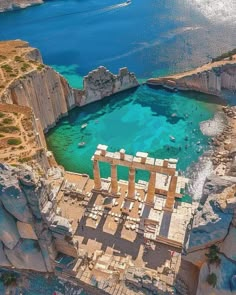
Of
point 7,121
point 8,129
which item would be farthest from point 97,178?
point 7,121

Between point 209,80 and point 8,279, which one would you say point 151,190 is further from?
point 209,80

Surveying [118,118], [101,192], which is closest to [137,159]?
[101,192]

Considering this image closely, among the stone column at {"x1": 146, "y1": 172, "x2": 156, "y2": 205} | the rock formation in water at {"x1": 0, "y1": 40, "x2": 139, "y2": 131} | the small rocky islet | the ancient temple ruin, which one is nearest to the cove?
the rock formation in water at {"x1": 0, "y1": 40, "x2": 139, "y2": 131}

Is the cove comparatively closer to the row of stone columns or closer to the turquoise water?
the row of stone columns

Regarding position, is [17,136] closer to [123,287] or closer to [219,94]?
[123,287]

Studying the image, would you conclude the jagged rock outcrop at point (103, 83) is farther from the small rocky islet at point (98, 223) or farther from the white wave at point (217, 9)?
the white wave at point (217, 9)

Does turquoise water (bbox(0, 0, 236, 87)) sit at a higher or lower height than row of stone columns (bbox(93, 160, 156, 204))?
higher

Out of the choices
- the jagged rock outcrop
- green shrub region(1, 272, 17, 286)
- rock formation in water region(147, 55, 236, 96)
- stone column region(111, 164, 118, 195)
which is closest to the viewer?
green shrub region(1, 272, 17, 286)

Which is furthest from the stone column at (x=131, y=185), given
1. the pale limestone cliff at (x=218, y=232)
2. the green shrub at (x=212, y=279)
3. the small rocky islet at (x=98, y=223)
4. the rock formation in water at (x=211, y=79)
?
the rock formation in water at (x=211, y=79)
